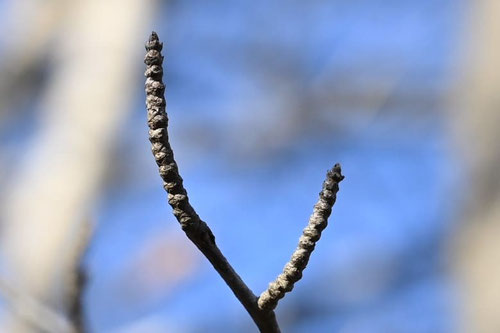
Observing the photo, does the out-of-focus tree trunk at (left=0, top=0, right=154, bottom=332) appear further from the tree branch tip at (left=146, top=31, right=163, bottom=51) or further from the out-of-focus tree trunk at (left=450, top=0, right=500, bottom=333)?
the tree branch tip at (left=146, top=31, right=163, bottom=51)

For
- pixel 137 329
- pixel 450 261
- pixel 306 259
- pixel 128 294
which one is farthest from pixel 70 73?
pixel 306 259

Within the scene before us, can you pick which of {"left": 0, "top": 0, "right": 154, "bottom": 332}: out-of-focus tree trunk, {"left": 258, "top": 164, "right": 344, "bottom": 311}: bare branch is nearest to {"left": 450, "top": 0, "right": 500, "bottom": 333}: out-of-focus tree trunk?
{"left": 0, "top": 0, "right": 154, "bottom": 332}: out-of-focus tree trunk

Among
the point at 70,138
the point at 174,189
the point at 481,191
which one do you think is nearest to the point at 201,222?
the point at 174,189

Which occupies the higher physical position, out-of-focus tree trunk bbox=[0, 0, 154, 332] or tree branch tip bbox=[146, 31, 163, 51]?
out-of-focus tree trunk bbox=[0, 0, 154, 332]

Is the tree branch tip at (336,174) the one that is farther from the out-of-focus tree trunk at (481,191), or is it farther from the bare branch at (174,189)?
the out-of-focus tree trunk at (481,191)

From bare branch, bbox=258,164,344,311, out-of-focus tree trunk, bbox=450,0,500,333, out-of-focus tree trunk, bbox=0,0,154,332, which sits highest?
out-of-focus tree trunk, bbox=0,0,154,332

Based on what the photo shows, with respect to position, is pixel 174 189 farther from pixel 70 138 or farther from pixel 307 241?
pixel 70 138

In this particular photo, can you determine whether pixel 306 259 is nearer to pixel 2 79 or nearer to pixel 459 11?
pixel 459 11

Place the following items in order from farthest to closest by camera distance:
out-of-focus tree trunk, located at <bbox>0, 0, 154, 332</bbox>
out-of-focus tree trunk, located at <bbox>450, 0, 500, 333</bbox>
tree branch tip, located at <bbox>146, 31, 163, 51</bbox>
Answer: out-of-focus tree trunk, located at <bbox>0, 0, 154, 332</bbox> → out-of-focus tree trunk, located at <bbox>450, 0, 500, 333</bbox> → tree branch tip, located at <bbox>146, 31, 163, 51</bbox>
